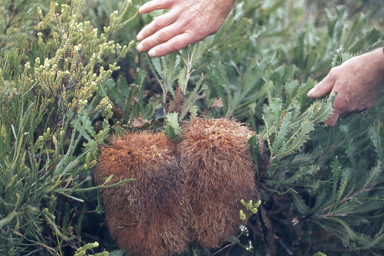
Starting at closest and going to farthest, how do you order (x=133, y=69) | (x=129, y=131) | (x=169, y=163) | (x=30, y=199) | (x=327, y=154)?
(x=30, y=199)
(x=169, y=163)
(x=129, y=131)
(x=327, y=154)
(x=133, y=69)

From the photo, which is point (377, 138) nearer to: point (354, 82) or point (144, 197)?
point (354, 82)

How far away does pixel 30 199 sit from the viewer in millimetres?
1120

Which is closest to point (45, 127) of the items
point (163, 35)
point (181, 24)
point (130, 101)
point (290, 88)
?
point (130, 101)

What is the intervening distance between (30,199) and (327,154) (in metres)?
1.69

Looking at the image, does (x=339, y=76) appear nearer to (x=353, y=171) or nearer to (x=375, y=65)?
(x=375, y=65)

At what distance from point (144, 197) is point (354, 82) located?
133 centimetres

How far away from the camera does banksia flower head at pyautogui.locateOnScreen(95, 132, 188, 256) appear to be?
119 cm

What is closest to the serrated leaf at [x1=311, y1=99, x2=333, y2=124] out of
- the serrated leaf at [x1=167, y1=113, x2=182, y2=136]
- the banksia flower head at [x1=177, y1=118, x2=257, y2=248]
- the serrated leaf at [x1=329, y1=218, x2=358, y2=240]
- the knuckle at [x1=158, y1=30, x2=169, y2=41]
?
the banksia flower head at [x1=177, y1=118, x2=257, y2=248]

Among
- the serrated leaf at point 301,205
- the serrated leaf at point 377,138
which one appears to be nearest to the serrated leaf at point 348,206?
the serrated leaf at point 301,205

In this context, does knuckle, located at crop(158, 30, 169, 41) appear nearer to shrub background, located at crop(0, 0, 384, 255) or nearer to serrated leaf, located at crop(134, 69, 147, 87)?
shrub background, located at crop(0, 0, 384, 255)

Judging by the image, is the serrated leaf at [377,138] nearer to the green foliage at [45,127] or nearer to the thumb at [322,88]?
the thumb at [322,88]

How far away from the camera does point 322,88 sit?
161 centimetres

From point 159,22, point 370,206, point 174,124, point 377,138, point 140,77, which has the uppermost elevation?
point 159,22

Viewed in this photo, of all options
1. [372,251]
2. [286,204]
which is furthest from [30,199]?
[372,251]
